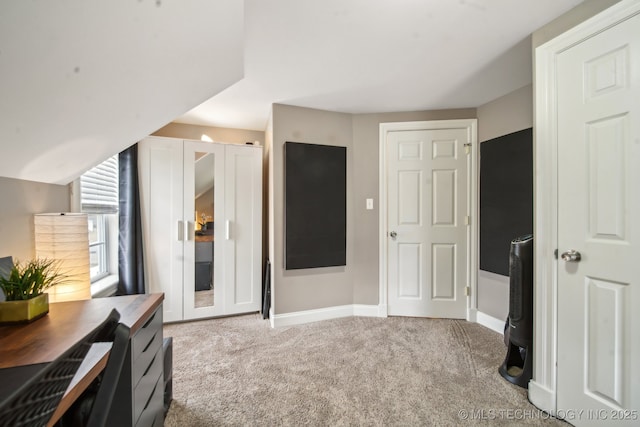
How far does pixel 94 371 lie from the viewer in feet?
2.64

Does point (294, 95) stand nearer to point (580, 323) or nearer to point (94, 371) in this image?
point (94, 371)

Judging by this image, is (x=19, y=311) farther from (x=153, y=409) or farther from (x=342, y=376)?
(x=342, y=376)

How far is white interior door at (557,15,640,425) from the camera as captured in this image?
125cm

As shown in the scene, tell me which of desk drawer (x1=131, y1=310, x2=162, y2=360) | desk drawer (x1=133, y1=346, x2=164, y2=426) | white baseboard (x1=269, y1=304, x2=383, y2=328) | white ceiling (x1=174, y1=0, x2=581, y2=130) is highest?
white ceiling (x1=174, y1=0, x2=581, y2=130)

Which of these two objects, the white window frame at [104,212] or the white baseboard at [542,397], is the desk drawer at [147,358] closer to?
the white window frame at [104,212]

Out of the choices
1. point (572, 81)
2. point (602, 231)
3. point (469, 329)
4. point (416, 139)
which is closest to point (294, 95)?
point (416, 139)

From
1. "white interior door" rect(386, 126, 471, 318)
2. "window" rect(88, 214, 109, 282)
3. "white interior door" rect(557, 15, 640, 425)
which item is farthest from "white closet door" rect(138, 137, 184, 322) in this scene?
"white interior door" rect(557, 15, 640, 425)

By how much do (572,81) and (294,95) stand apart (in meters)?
2.01

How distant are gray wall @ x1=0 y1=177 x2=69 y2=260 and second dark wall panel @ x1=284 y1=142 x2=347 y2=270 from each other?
5.81ft

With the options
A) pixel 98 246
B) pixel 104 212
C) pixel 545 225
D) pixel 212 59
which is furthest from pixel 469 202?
pixel 98 246

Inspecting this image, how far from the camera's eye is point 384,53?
1.89 m

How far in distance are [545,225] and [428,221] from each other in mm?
1363

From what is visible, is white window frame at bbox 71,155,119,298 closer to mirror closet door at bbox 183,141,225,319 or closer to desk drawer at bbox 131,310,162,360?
mirror closet door at bbox 183,141,225,319

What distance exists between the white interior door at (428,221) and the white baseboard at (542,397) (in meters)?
1.28
